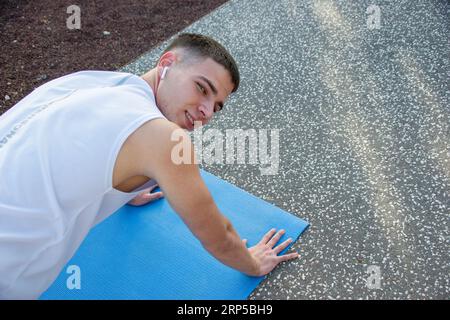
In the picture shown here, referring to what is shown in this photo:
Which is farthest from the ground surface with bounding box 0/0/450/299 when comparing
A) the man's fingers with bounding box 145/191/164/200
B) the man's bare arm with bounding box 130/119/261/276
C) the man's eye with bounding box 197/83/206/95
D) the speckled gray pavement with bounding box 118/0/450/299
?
the man's eye with bounding box 197/83/206/95

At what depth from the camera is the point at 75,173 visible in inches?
42.4

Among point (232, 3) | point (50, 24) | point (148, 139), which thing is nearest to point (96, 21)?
point (50, 24)

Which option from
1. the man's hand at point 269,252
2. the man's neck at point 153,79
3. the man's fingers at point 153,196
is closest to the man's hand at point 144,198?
the man's fingers at point 153,196

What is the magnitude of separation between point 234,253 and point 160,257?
464mm

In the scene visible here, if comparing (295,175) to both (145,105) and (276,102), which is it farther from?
(145,105)

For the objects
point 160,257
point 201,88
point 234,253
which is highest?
point 201,88

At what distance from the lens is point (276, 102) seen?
92.9 inches

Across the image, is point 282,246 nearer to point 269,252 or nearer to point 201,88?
point 269,252

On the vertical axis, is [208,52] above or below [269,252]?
above

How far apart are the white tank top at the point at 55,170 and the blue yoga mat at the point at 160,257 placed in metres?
0.45

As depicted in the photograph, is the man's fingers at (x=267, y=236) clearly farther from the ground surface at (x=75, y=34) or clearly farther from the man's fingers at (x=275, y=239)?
the ground surface at (x=75, y=34)

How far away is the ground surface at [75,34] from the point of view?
2.78m

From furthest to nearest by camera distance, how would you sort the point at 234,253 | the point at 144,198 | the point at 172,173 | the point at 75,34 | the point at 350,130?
the point at 75,34 → the point at 350,130 → the point at 144,198 → the point at 234,253 → the point at 172,173

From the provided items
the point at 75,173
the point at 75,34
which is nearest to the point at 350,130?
the point at 75,173
